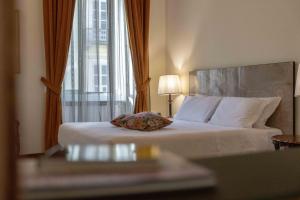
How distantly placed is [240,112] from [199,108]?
2.41 ft

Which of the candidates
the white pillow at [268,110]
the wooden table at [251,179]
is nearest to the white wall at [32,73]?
the white pillow at [268,110]

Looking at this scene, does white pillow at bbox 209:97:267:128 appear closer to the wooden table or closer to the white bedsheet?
the white bedsheet

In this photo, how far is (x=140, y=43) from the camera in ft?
18.0

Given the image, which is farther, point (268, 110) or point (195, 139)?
point (268, 110)

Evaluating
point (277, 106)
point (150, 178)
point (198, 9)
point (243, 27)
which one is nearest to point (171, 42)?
point (198, 9)

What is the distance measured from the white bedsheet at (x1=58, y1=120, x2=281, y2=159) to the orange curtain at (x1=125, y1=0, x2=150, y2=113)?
7.16ft

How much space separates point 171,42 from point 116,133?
2.95m

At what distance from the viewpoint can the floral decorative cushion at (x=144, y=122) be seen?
3219 mm

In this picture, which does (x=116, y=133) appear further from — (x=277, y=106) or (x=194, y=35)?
(x=194, y=35)

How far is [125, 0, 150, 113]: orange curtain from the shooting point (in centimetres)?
539

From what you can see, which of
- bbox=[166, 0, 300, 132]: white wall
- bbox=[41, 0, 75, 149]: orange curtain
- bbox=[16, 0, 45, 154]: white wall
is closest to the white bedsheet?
bbox=[166, 0, 300, 132]: white wall

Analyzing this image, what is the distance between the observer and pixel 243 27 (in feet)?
13.5

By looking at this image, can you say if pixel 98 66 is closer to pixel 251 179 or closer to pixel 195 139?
pixel 195 139

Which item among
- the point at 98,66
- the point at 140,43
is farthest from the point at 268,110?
the point at 98,66
